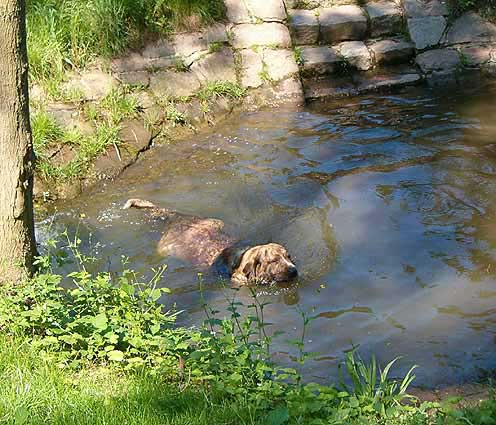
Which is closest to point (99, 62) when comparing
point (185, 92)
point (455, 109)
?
point (185, 92)

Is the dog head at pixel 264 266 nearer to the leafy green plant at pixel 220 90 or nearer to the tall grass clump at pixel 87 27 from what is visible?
the leafy green plant at pixel 220 90

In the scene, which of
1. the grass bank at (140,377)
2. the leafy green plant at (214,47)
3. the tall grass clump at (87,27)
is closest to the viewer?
the grass bank at (140,377)

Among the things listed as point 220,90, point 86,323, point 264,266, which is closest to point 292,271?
point 264,266

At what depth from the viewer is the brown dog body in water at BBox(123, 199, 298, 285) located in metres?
6.81

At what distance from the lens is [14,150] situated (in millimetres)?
4988

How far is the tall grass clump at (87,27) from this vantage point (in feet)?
33.1

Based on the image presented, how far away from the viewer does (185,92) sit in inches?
418

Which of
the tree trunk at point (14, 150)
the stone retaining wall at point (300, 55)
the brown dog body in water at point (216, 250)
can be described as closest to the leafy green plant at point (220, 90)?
the stone retaining wall at point (300, 55)

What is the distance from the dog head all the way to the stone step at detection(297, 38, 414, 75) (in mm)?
Answer: 5235

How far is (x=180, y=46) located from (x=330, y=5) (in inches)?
107

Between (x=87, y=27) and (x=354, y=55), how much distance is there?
391cm

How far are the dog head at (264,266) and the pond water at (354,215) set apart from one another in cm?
13

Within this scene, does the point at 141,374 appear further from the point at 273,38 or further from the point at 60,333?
the point at 273,38

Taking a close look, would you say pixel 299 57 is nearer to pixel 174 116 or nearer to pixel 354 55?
pixel 354 55
